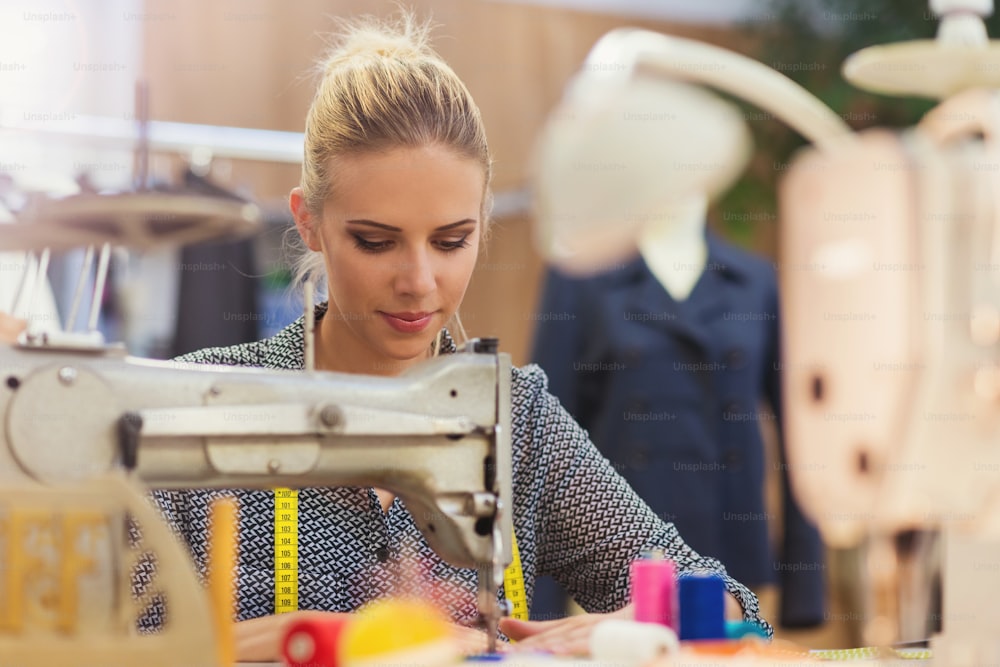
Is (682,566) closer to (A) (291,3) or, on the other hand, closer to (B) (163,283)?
(B) (163,283)

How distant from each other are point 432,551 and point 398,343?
26 centimetres

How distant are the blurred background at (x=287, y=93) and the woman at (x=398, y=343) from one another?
4.37 feet

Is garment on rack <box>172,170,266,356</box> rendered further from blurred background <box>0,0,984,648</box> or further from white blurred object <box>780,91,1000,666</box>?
white blurred object <box>780,91,1000,666</box>

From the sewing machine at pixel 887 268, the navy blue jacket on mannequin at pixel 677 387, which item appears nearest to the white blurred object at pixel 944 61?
the sewing machine at pixel 887 268

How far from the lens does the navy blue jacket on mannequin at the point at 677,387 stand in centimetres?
244

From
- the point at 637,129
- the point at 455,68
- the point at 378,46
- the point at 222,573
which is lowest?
the point at 222,573

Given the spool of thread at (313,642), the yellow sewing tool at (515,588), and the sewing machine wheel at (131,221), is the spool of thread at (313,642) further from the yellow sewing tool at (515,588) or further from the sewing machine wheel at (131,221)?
the sewing machine wheel at (131,221)

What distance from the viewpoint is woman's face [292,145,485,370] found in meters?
1.35

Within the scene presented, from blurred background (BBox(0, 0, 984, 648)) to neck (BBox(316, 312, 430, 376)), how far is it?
1343 millimetres

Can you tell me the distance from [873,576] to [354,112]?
765mm

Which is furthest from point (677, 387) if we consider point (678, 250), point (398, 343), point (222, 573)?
point (222, 573)

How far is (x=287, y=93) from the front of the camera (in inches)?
143

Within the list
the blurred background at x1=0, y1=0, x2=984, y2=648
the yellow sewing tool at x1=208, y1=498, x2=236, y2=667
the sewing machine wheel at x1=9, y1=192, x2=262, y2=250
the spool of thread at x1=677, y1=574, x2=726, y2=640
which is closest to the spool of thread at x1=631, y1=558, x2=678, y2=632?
the spool of thread at x1=677, y1=574, x2=726, y2=640

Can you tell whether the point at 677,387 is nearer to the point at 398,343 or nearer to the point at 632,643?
the point at 398,343
